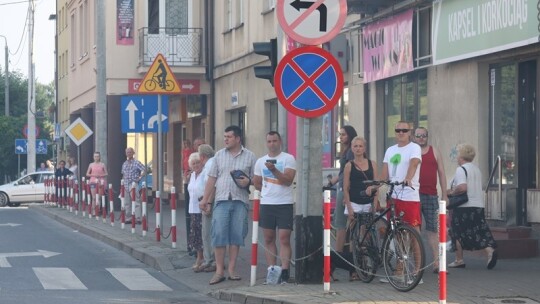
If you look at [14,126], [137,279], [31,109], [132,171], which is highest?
[31,109]

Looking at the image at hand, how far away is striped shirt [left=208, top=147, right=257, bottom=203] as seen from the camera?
46.9 feet

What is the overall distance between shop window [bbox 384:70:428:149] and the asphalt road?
530 cm

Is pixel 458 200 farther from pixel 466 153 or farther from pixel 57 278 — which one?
pixel 57 278

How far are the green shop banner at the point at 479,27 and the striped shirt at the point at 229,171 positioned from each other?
4.13 metres

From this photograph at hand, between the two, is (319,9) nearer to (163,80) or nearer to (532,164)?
(532,164)

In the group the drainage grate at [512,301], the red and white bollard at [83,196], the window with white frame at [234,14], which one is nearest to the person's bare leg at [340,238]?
the drainage grate at [512,301]

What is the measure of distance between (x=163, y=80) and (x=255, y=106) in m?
9.98

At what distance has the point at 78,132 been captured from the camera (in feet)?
106

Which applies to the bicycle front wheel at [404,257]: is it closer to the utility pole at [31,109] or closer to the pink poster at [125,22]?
the pink poster at [125,22]

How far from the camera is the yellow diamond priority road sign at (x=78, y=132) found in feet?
106

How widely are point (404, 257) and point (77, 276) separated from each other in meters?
5.07

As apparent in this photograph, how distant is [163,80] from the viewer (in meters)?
20.1

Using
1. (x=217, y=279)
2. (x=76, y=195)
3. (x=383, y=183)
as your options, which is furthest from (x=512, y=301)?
(x=76, y=195)

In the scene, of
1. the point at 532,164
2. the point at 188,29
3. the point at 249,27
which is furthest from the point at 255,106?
the point at 532,164
